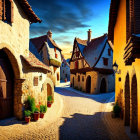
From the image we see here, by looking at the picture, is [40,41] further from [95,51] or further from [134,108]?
[134,108]

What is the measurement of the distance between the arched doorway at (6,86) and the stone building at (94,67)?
1415cm

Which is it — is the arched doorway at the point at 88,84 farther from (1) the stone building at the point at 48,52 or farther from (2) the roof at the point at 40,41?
(2) the roof at the point at 40,41

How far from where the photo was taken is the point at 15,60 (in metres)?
8.12

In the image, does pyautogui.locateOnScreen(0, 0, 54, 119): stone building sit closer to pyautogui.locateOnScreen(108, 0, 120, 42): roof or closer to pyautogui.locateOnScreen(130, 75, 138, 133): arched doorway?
pyautogui.locateOnScreen(108, 0, 120, 42): roof

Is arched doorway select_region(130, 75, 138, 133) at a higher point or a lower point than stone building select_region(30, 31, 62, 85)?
lower

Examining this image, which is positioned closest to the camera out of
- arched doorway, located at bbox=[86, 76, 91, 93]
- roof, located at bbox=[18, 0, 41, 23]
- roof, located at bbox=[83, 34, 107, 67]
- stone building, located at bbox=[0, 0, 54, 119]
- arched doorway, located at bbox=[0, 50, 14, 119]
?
stone building, located at bbox=[0, 0, 54, 119]

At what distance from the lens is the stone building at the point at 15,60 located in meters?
7.47

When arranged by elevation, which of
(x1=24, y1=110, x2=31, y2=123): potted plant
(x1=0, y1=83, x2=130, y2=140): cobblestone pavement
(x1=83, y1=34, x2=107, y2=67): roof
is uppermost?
(x1=83, y1=34, x2=107, y2=67): roof

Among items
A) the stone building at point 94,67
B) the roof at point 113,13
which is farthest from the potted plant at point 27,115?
the stone building at point 94,67

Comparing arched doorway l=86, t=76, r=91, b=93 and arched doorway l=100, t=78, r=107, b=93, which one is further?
arched doorway l=86, t=76, r=91, b=93

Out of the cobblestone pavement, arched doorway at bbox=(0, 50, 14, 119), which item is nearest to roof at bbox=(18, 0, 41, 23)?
arched doorway at bbox=(0, 50, 14, 119)

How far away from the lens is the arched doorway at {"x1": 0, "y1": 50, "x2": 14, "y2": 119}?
7895mm

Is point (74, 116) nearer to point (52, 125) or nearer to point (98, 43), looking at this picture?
point (52, 125)

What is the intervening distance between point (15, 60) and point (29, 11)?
346 centimetres
